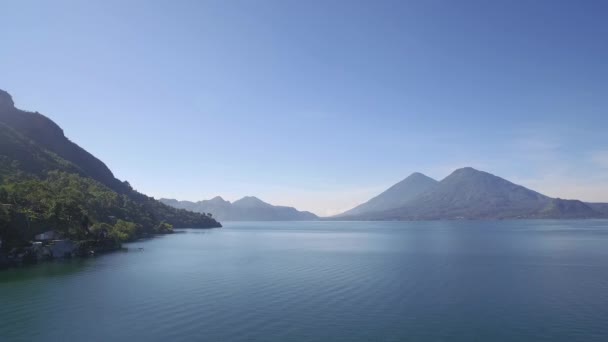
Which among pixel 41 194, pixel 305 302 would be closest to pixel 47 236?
pixel 41 194

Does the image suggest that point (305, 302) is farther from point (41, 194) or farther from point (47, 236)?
point (41, 194)

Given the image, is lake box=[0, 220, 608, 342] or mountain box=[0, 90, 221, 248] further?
mountain box=[0, 90, 221, 248]

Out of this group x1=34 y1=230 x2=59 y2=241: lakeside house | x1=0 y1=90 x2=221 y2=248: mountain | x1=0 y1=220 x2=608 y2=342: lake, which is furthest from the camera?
x1=34 y1=230 x2=59 y2=241: lakeside house

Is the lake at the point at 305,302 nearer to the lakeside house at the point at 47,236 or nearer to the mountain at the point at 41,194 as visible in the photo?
the lakeside house at the point at 47,236

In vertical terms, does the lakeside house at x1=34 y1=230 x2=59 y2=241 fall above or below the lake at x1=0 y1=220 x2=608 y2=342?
above

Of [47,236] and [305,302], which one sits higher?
[47,236]

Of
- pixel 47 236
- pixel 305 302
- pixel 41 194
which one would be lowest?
pixel 305 302

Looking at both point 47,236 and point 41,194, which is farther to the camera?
point 41,194

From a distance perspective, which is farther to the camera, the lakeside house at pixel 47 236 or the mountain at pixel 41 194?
the lakeside house at pixel 47 236

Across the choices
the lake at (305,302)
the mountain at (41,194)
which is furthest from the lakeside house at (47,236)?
the lake at (305,302)

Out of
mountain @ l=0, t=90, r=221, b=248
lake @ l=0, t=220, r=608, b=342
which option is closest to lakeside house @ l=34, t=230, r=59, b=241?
mountain @ l=0, t=90, r=221, b=248

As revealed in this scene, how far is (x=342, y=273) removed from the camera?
180 feet

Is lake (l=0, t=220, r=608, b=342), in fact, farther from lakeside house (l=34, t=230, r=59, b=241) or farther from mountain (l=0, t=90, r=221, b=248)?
mountain (l=0, t=90, r=221, b=248)

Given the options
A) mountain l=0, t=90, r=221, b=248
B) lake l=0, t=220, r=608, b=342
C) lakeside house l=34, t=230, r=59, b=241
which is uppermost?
mountain l=0, t=90, r=221, b=248
